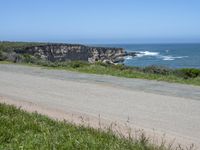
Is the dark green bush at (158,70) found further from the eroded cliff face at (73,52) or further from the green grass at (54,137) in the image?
the eroded cliff face at (73,52)

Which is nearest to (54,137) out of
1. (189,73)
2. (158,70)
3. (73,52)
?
(189,73)

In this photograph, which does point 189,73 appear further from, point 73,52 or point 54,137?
point 73,52

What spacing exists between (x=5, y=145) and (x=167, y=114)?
177 inches

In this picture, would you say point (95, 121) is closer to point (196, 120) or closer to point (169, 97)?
point (196, 120)

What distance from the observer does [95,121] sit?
9781mm

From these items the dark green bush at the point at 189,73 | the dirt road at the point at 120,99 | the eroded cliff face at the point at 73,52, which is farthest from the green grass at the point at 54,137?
the eroded cliff face at the point at 73,52

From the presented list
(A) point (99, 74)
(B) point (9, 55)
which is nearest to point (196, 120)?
(A) point (99, 74)

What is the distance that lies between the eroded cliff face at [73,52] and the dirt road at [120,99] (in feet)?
202

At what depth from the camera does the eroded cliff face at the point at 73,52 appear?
279 ft

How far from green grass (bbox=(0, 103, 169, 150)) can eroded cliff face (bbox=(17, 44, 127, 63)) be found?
230 ft

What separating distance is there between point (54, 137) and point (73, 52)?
8691cm

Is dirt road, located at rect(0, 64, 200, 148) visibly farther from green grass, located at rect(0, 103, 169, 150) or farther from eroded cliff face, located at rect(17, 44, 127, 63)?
eroded cliff face, located at rect(17, 44, 127, 63)

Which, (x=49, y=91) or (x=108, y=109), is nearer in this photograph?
(x=108, y=109)

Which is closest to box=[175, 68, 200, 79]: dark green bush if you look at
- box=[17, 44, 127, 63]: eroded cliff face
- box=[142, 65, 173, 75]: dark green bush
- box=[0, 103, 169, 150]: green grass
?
box=[142, 65, 173, 75]: dark green bush
